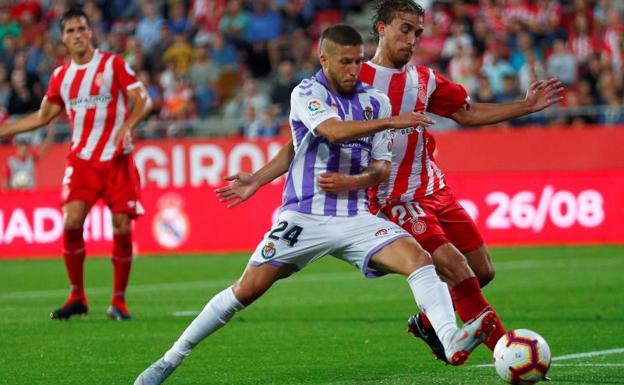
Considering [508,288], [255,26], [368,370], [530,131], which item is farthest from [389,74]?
[255,26]

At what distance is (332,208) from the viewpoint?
732cm

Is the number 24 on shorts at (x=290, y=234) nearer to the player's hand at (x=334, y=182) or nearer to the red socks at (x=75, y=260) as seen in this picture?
the player's hand at (x=334, y=182)

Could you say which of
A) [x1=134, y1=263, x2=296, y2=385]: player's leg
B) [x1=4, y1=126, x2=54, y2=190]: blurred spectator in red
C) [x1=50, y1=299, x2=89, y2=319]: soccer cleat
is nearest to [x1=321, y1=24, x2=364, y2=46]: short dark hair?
[x1=134, y1=263, x2=296, y2=385]: player's leg

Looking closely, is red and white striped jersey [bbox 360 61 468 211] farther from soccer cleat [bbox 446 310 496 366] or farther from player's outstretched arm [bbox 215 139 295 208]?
soccer cleat [bbox 446 310 496 366]

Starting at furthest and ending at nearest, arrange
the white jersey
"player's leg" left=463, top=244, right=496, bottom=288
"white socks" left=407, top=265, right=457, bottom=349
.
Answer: "player's leg" left=463, top=244, right=496, bottom=288 < the white jersey < "white socks" left=407, top=265, right=457, bottom=349

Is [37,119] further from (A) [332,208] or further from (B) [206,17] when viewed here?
(B) [206,17]

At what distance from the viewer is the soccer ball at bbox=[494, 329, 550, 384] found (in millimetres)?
6941

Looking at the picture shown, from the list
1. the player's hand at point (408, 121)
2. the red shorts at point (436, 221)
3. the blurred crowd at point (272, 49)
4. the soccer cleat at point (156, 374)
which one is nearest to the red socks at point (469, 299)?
the red shorts at point (436, 221)

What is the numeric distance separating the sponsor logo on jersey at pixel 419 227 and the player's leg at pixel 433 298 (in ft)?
2.89

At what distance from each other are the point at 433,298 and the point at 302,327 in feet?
13.7

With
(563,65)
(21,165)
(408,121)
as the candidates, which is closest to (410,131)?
(408,121)

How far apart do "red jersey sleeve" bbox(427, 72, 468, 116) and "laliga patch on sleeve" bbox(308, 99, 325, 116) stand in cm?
142

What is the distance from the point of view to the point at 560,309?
39.6 feet

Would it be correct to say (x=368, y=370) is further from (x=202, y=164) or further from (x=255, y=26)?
(x=255, y=26)
